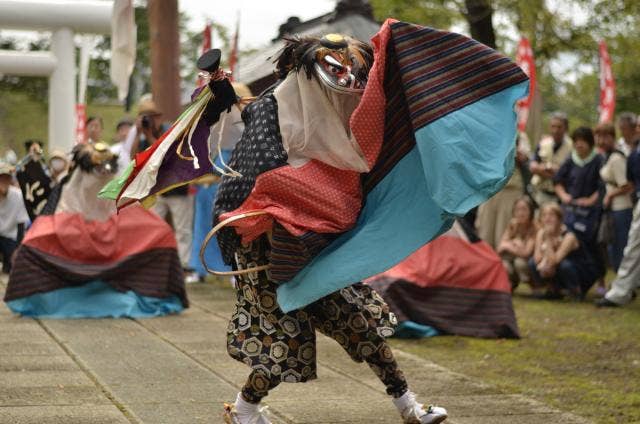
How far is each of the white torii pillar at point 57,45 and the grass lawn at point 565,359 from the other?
25.7 feet

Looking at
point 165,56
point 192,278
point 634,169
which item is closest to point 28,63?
point 165,56

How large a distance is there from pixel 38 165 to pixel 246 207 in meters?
5.96

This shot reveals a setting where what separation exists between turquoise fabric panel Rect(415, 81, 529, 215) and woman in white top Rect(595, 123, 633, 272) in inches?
242

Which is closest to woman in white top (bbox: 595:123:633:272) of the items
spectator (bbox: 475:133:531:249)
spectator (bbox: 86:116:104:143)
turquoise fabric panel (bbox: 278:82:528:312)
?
spectator (bbox: 475:133:531:249)

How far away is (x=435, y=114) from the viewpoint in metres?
4.86

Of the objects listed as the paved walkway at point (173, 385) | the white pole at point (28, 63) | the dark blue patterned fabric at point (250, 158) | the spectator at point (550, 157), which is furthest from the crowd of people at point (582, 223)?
the white pole at point (28, 63)

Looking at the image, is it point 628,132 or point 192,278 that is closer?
point 628,132

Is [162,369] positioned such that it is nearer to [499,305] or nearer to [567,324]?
[499,305]

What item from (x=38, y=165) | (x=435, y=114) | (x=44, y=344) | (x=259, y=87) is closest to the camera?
(x=435, y=114)

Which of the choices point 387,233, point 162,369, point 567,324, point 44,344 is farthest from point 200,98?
point 567,324

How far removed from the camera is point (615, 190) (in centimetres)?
1099

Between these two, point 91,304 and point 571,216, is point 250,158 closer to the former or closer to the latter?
point 91,304

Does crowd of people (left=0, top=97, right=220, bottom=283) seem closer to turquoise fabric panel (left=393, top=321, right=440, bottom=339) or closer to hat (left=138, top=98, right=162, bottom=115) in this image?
hat (left=138, top=98, right=162, bottom=115)

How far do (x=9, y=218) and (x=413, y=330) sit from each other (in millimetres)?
6328
